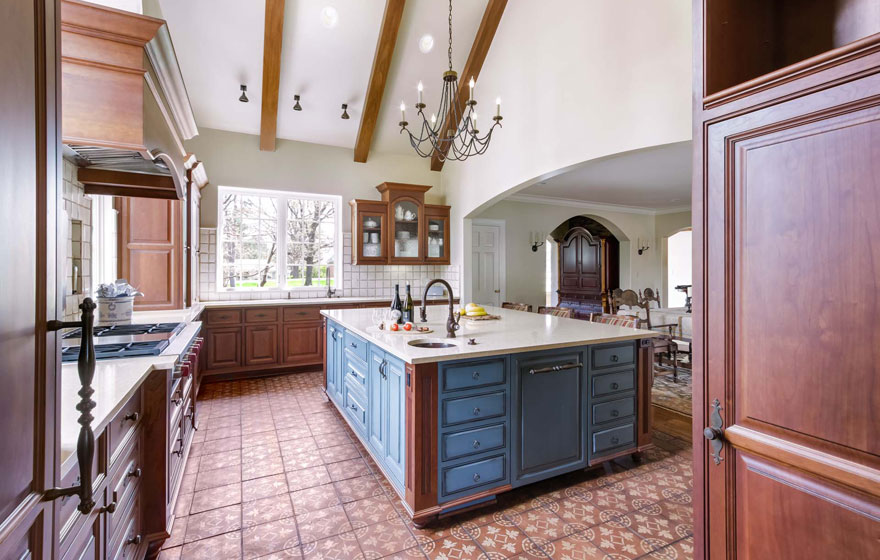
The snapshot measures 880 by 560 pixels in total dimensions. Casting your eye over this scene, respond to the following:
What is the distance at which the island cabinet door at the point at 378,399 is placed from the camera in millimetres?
2344

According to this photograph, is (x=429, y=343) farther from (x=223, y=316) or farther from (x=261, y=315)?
(x=223, y=316)

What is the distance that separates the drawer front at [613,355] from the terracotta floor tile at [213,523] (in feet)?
7.08

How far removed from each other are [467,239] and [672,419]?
3418 millimetres

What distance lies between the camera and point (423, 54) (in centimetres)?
486

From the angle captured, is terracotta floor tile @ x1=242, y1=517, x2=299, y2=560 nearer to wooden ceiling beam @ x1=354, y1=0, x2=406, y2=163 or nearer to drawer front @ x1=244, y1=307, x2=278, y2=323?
drawer front @ x1=244, y1=307, x2=278, y2=323

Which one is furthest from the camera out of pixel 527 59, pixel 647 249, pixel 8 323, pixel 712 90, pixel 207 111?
pixel 647 249

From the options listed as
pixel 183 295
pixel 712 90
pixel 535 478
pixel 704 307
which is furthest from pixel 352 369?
pixel 712 90

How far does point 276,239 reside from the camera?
552cm

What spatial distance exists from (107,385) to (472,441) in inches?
61.9

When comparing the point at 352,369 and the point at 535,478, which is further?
the point at 352,369

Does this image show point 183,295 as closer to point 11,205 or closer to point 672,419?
point 11,205

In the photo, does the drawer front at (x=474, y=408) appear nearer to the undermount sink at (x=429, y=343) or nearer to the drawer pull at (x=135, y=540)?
the undermount sink at (x=429, y=343)

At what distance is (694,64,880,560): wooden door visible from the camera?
2.78 ft

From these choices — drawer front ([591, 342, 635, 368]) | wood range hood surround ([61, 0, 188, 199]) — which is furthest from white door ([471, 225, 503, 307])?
wood range hood surround ([61, 0, 188, 199])
